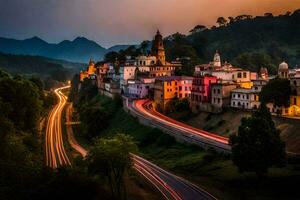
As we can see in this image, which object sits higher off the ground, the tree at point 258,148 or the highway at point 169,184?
the tree at point 258,148

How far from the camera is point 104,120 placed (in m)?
95.2

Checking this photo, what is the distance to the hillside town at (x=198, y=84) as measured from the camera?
7238 cm

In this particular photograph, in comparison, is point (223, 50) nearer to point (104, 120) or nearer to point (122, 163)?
point (104, 120)

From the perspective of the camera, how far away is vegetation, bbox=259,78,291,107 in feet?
215

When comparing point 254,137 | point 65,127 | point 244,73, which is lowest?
point 65,127

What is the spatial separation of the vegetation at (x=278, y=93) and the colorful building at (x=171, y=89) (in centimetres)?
2794

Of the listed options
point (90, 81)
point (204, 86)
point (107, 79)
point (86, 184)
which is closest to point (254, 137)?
point (86, 184)

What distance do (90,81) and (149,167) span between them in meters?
99.9

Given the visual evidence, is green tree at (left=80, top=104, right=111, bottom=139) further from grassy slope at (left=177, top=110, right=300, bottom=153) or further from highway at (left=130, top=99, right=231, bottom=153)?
grassy slope at (left=177, top=110, right=300, bottom=153)

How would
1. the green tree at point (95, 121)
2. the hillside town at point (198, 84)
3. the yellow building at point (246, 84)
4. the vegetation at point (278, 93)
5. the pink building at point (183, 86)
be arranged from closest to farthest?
the vegetation at point (278, 93), the hillside town at point (198, 84), the yellow building at point (246, 84), the pink building at point (183, 86), the green tree at point (95, 121)

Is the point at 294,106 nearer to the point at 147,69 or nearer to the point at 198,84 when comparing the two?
the point at 198,84

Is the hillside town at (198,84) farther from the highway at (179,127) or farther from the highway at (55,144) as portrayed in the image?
the highway at (55,144)

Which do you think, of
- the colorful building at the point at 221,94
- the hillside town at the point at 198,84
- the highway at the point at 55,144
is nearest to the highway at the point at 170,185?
the highway at the point at 55,144

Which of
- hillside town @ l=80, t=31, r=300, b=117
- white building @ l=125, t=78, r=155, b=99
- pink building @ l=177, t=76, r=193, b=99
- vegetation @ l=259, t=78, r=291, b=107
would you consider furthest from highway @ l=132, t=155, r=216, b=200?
white building @ l=125, t=78, r=155, b=99
